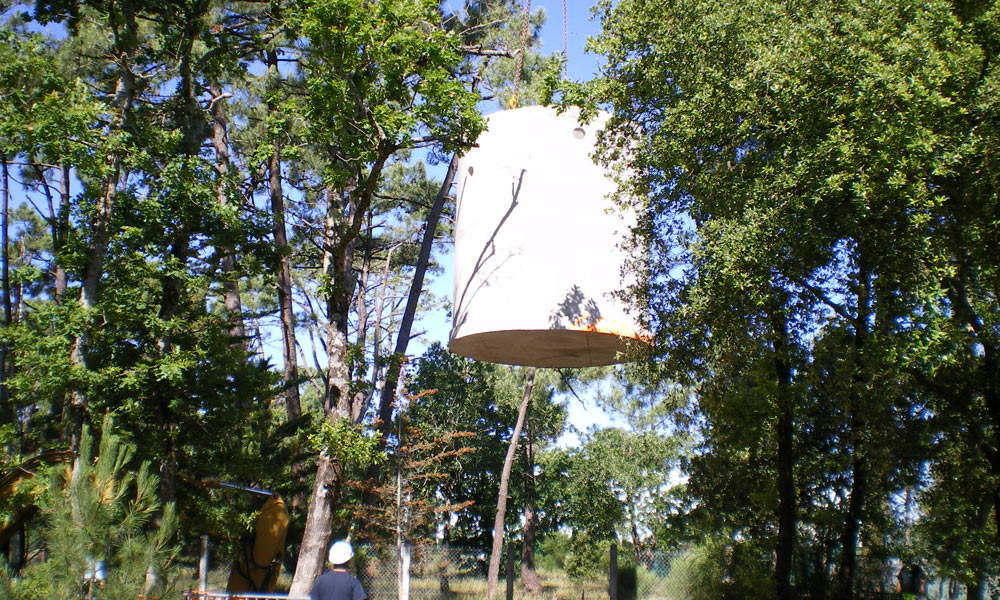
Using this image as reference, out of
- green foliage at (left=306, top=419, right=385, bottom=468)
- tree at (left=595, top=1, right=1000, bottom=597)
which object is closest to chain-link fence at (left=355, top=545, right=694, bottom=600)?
green foliage at (left=306, top=419, right=385, bottom=468)

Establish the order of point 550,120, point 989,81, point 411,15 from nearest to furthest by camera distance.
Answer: point 989,81 < point 411,15 < point 550,120

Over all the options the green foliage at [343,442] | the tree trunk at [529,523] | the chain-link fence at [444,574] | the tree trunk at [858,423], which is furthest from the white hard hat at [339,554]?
the tree trunk at [529,523]

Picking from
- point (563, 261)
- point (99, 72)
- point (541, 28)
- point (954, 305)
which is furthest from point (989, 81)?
point (99, 72)

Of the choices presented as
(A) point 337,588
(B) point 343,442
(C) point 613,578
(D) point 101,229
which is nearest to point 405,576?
(B) point 343,442

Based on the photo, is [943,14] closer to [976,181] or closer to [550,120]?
[976,181]

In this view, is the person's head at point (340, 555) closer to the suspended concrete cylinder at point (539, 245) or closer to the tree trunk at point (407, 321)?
the suspended concrete cylinder at point (539, 245)

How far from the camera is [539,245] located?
12.0 m

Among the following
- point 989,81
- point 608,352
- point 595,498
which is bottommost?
point 595,498

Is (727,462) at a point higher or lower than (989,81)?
lower

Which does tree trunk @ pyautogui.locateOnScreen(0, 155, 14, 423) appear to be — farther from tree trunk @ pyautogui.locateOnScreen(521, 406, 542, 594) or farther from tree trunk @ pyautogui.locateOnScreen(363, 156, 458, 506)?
tree trunk @ pyautogui.locateOnScreen(521, 406, 542, 594)

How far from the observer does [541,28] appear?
1917 cm

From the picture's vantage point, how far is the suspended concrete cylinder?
11688 millimetres

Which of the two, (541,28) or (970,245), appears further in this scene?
(541,28)

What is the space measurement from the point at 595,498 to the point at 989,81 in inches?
896
